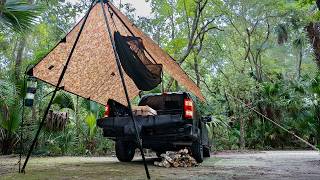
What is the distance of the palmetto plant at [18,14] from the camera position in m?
6.29

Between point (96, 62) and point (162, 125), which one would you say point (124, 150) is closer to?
point (162, 125)

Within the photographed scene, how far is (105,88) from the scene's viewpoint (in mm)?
7109

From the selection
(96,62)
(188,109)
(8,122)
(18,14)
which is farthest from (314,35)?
(18,14)

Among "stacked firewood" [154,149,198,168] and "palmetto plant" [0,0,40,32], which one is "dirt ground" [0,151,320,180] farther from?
"palmetto plant" [0,0,40,32]

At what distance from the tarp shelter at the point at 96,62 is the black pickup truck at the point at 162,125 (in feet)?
2.03

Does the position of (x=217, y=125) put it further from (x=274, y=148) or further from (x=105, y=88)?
(x=105, y=88)

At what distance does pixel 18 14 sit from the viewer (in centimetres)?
637

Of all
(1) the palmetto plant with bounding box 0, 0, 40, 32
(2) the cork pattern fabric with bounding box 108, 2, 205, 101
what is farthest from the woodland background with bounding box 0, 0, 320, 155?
(2) the cork pattern fabric with bounding box 108, 2, 205, 101

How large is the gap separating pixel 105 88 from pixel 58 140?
18.9 feet

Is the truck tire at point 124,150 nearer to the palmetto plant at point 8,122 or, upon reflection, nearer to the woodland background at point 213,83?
the woodland background at point 213,83

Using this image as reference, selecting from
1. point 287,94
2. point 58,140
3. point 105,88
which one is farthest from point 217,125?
point 105,88

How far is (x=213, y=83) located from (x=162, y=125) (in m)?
12.8

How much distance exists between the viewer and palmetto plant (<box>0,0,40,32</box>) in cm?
629

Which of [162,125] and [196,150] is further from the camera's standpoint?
[196,150]
